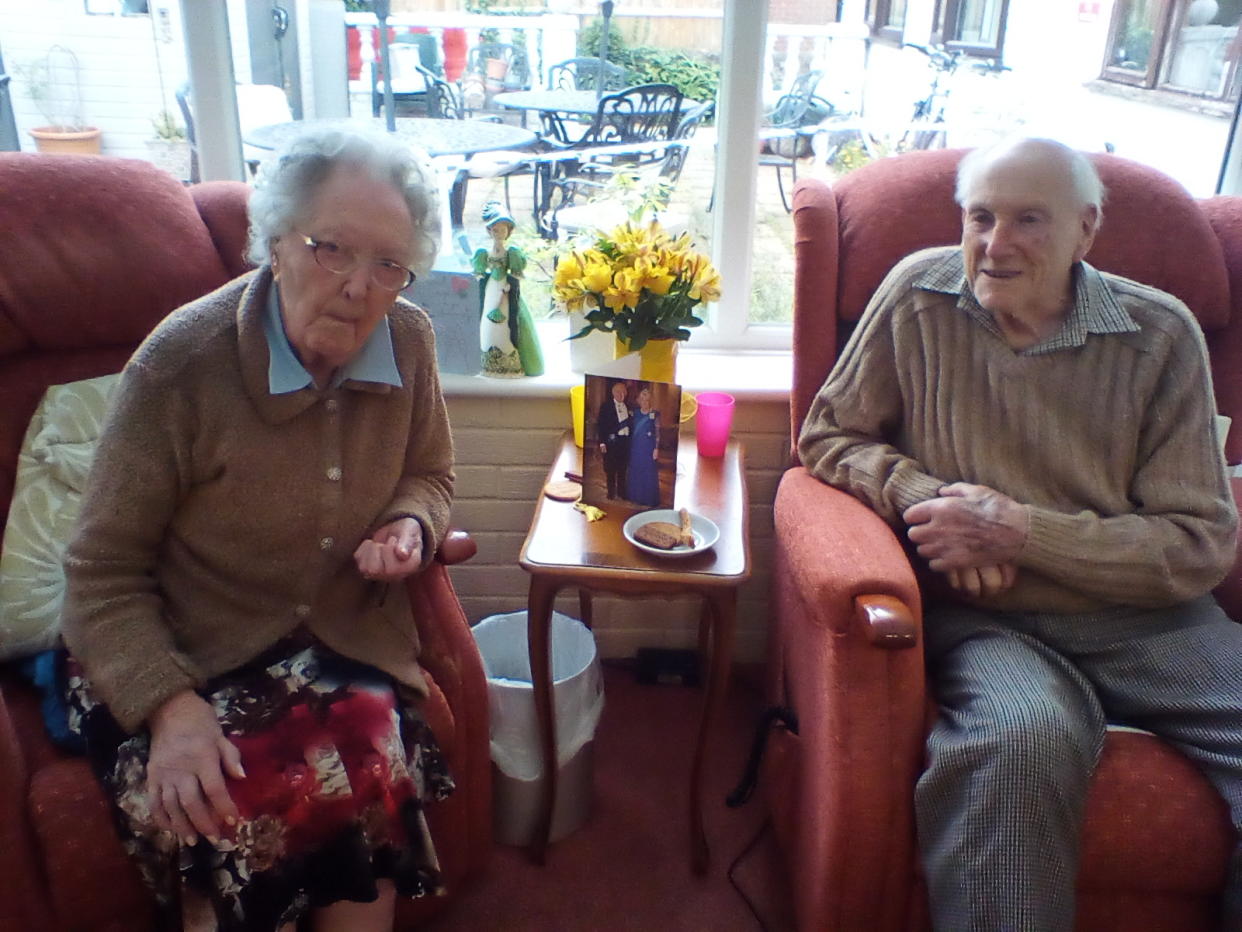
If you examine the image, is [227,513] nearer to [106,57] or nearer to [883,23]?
[106,57]

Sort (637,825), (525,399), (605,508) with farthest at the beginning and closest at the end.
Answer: (525,399)
(637,825)
(605,508)

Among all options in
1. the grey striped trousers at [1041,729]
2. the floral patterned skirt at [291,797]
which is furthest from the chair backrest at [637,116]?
the floral patterned skirt at [291,797]

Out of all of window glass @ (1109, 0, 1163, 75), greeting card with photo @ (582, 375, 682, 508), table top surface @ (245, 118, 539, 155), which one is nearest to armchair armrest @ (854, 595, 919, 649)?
greeting card with photo @ (582, 375, 682, 508)

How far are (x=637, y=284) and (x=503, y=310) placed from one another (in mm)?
454

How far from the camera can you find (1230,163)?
2.22 m

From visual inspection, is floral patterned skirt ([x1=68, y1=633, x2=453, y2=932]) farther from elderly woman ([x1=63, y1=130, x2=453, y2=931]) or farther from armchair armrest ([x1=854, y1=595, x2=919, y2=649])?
armchair armrest ([x1=854, y1=595, x2=919, y2=649])

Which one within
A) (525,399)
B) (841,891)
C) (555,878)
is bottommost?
(555,878)

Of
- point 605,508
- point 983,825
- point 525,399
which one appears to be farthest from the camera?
point 525,399

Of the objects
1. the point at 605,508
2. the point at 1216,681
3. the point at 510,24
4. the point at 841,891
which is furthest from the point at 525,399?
the point at 1216,681

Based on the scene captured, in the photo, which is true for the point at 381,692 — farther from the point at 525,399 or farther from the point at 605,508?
the point at 525,399

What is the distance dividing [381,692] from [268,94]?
4.81 ft

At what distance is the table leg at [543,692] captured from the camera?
1.50 metres

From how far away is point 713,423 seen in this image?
6.01ft

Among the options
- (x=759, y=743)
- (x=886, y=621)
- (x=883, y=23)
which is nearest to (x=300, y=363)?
(x=886, y=621)
